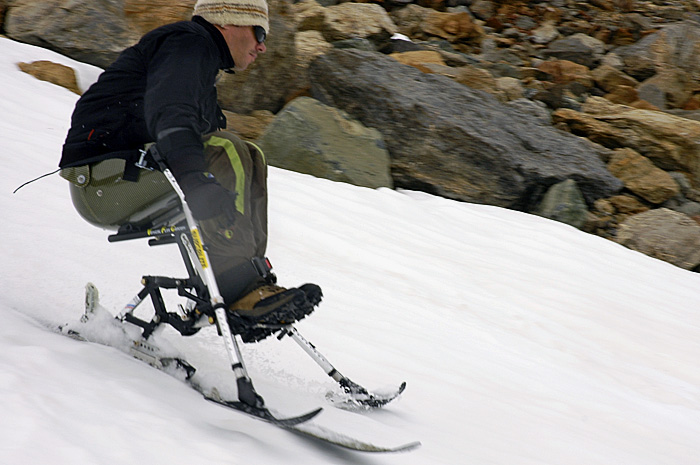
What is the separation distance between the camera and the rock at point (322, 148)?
7812 mm

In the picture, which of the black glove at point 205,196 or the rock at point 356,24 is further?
the rock at point 356,24

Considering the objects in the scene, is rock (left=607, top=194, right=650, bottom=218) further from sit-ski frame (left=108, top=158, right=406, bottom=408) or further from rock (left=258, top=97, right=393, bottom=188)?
sit-ski frame (left=108, top=158, right=406, bottom=408)

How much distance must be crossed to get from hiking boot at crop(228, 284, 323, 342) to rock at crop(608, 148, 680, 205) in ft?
31.1

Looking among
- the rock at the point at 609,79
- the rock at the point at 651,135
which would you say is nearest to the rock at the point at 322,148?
the rock at the point at 651,135

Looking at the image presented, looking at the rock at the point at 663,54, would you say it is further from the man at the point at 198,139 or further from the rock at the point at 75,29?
the man at the point at 198,139

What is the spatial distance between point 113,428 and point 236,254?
84 cm

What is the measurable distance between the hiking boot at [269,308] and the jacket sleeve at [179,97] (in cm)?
58

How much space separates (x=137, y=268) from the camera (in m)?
4.12

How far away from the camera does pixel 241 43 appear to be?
2.69 m

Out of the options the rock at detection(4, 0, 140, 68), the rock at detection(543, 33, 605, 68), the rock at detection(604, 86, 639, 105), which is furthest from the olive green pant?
the rock at detection(543, 33, 605, 68)

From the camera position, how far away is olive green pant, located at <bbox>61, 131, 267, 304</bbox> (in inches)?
99.3

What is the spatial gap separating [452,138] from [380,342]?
5.71 m

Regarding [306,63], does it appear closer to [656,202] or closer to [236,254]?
[656,202]

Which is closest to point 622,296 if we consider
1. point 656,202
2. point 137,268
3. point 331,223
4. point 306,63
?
point 331,223
